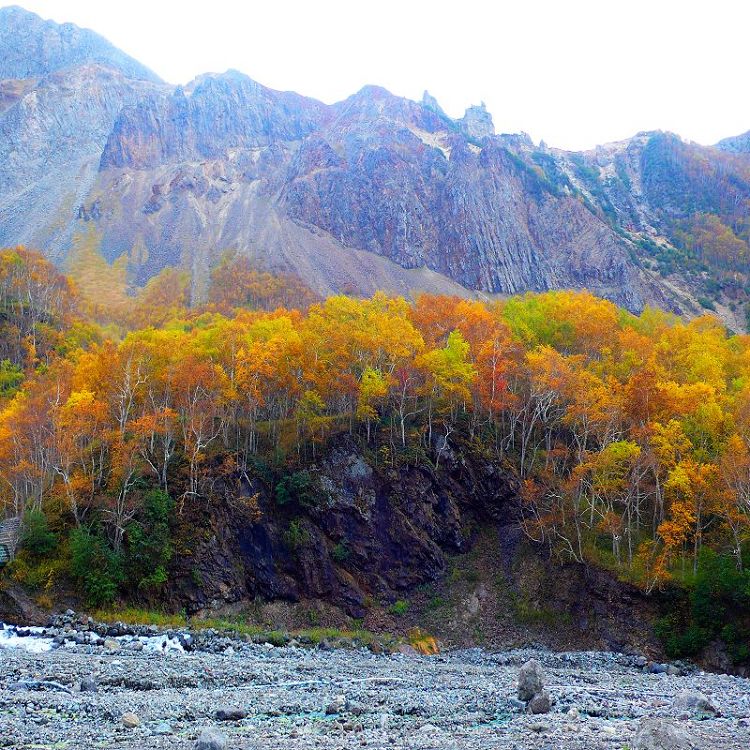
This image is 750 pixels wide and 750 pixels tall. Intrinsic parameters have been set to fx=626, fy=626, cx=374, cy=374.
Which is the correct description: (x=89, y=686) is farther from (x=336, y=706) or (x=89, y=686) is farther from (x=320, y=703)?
(x=336, y=706)

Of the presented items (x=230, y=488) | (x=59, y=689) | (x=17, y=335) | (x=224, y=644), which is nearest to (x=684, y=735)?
(x=59, y=689)

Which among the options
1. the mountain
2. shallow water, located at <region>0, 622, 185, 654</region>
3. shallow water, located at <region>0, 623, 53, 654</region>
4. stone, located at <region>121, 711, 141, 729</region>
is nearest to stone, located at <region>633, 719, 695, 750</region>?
stone, located at <region>121, 711, 141, 729</region>

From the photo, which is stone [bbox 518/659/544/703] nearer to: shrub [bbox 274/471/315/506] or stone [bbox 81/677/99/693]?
stone [bbox 81/677/99/693]

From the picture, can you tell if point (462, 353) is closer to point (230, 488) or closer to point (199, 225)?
point (230, 488)

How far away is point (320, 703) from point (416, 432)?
29.0m

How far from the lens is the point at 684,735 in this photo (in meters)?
13.2

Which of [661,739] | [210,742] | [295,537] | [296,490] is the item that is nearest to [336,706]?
[210,742]

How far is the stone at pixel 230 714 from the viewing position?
16531mm

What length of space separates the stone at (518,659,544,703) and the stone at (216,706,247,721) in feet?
26.4

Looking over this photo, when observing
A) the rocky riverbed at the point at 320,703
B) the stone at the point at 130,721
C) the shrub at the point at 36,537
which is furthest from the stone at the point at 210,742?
the shrub at the point at 36,537

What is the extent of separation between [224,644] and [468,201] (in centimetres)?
15437

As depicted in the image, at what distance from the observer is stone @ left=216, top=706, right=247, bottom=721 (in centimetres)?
1653

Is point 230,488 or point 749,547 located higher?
point 749,547

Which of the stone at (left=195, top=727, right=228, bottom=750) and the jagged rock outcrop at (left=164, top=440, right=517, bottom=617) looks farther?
the jagged rock outcrop at (left=164, top=440, right=517, bottom=617)
